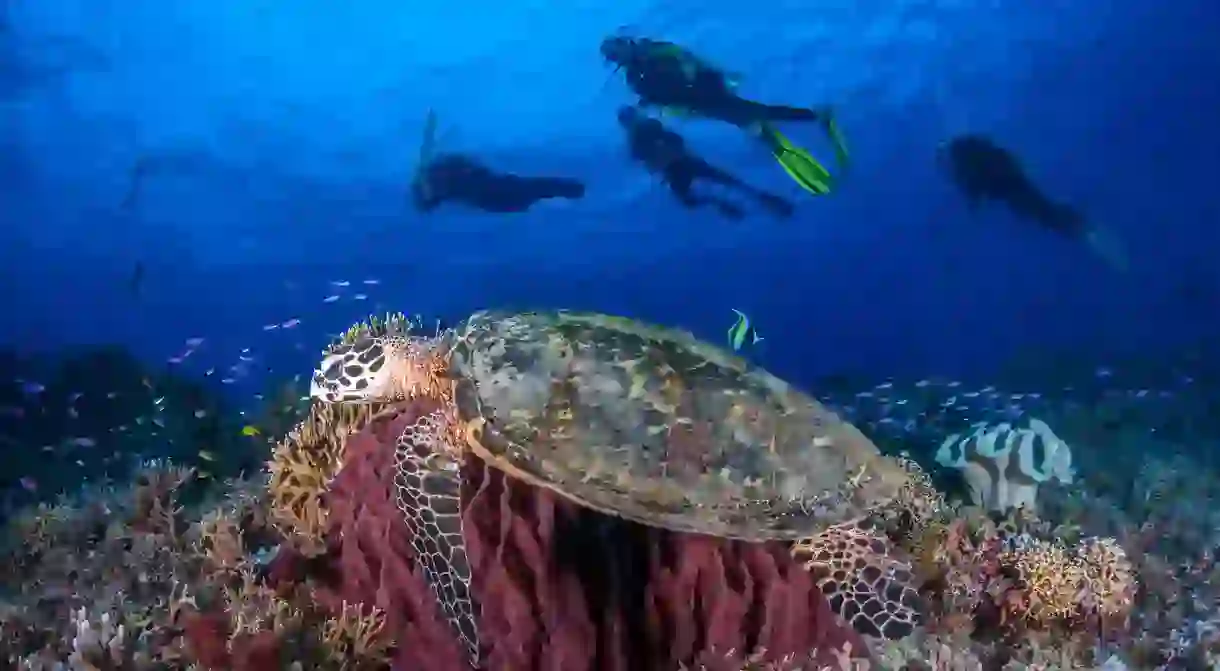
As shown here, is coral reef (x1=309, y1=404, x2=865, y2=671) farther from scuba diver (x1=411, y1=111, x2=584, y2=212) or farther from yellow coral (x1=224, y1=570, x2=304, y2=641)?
scuba diver (x1=411, y1=111, x2=584, y2=212)

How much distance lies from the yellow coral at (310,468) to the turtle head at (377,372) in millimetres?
169

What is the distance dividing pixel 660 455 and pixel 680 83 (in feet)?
31.6

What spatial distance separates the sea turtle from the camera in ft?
9.98

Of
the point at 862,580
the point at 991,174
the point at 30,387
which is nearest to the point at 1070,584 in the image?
the point at 862,580

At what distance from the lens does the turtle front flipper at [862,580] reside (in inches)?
123

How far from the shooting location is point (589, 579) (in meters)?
3.17

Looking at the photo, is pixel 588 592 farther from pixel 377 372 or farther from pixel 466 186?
pixel 466 186

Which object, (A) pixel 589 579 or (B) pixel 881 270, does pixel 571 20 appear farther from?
(A) pixel 589 579

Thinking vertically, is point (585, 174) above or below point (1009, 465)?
above

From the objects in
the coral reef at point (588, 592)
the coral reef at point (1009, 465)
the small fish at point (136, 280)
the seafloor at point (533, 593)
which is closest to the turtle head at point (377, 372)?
the seafloor at point (533, 593)

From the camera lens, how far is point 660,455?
122 inches

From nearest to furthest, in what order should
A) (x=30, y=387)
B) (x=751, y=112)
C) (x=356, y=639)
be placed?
(x=356, y=639) → (x=30, y=387) → (x=751, y=112)

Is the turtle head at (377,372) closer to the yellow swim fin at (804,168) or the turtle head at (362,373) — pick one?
the turtle head at (362,373)

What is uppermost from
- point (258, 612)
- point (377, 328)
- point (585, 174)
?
point (585, 174)
